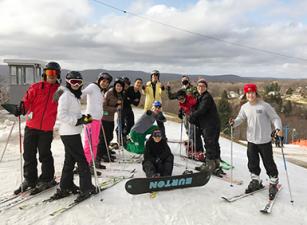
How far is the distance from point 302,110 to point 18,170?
99475mm

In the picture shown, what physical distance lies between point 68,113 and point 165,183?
204 cm

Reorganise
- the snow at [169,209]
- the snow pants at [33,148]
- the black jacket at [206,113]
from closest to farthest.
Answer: the snow at [169,209]
the snow pants at [33,148]
the black jacket at [206,113]

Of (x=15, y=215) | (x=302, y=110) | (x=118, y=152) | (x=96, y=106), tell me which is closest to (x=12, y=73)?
(x=118, y=152)

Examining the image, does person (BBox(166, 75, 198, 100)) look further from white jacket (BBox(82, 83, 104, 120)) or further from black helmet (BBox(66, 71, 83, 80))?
black helmet (BBox(66, 71, 83, 80))

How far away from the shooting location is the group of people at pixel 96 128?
194 inches

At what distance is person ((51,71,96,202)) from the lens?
4742 millimetres

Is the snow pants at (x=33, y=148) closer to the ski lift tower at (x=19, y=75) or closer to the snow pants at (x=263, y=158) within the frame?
the snow pants at (x=263, y=158)

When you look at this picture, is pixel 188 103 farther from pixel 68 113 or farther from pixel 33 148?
pixel 33 148

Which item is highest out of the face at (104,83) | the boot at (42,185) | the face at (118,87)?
the face at (104,83)

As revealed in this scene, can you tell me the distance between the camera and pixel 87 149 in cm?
609

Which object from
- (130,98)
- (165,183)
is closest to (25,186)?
(165,183)

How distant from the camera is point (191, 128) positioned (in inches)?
313

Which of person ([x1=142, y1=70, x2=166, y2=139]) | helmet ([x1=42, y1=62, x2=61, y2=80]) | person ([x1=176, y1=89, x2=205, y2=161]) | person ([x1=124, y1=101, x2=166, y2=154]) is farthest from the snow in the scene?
person ([x1=142, y1=70, x2=166, y2=139])

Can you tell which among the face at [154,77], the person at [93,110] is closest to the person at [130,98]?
the face at [154,77]
